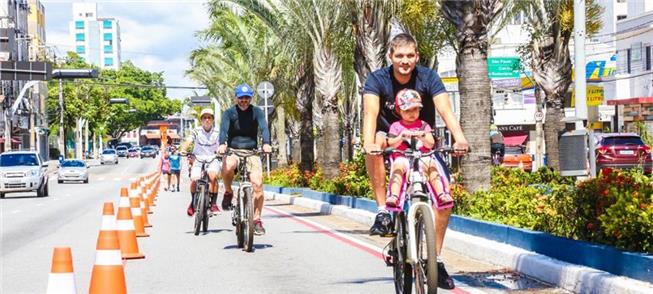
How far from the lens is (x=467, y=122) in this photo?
16766 mm

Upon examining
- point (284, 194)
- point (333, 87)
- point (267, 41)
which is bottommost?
point (284, 194)

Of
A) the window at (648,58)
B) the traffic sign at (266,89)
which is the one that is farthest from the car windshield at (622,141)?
the window at (648,58)

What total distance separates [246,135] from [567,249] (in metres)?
5.14

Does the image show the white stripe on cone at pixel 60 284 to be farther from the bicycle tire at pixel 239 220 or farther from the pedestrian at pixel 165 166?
the pedestrian at pixel 165 166

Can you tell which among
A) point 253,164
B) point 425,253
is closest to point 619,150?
point 253,164

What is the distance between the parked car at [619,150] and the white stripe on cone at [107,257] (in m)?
30.0

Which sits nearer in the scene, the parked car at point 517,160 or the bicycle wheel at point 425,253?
the bicycle wheel at point 425,253

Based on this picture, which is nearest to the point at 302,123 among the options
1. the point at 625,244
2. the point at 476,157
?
the point at 476,157

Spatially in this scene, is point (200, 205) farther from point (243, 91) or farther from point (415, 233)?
point (415, 233)

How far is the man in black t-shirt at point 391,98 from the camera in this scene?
802 cm

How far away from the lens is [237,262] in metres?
12.1

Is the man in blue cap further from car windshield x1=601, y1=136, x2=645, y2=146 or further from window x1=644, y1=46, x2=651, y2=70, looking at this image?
window x1=644, y1=46, x2=651, y2=70

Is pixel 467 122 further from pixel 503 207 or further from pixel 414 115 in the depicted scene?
pixel 414 115

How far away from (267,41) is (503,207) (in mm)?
31434
